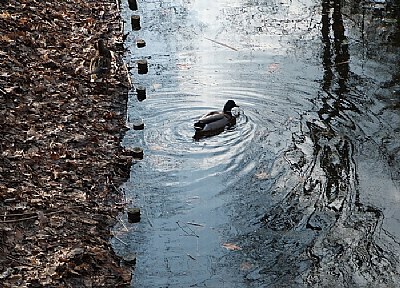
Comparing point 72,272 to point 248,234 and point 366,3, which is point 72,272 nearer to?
point 248,234

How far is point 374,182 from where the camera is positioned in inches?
306

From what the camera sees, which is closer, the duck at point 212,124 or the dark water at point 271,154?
the dark water at point 271,154

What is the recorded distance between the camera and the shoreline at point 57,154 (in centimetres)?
607

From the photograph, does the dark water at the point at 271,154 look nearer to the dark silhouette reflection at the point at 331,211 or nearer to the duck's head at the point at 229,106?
the dark silhouette reflection at the point at 331,211

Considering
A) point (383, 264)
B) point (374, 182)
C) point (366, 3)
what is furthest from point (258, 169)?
point (366, 3)

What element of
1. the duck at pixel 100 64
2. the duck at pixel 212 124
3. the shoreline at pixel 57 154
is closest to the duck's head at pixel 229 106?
the duck at pixel 212 124

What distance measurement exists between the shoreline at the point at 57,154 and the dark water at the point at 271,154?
311 mm

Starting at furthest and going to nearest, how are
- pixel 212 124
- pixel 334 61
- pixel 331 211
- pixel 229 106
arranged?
pixel 334 61, pixel 229 106, pixel 212 124, pixel 331 211

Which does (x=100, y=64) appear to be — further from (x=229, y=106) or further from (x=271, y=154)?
(x=271, y=154)

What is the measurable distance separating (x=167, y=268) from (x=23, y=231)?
4.85 ft

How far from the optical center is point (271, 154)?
8484 mm

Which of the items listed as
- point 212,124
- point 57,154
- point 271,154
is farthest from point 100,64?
point 271,154

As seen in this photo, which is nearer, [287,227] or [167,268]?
[167,268]

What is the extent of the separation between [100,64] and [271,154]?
3873 mm
